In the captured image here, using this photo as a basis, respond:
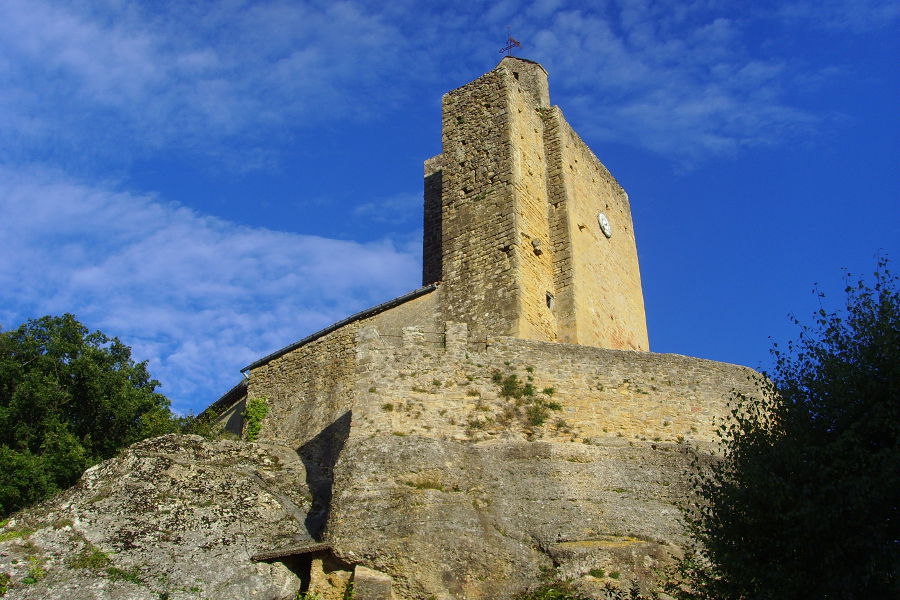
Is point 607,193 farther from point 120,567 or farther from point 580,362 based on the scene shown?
point 120,567

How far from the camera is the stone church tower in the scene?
2111 centimetres

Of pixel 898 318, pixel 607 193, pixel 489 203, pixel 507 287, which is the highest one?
pixel 607 193

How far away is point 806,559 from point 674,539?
344 cm

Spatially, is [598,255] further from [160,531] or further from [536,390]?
[160,531]

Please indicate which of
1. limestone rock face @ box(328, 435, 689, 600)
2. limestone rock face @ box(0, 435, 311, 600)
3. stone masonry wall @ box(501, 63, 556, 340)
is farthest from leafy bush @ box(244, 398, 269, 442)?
stone masonry wall @ box(501, 63, 556, 340)

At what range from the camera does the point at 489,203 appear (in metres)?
22.1

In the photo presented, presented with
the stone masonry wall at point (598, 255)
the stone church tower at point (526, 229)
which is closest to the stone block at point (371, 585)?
the stone church tower at point (526, 229)

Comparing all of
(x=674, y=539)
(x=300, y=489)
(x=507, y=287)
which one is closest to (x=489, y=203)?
(x=507, y=287)

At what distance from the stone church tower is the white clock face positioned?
1.7 inches

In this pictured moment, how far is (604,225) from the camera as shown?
83.8 feet

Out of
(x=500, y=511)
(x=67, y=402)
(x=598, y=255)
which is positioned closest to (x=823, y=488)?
(x=500, y=511)

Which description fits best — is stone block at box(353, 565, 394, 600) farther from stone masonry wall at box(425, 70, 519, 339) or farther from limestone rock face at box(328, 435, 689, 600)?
stone masonry wall at box(425, 70, 519, 339)

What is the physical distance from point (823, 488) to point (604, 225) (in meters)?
14.3

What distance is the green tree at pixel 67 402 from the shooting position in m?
20.6
